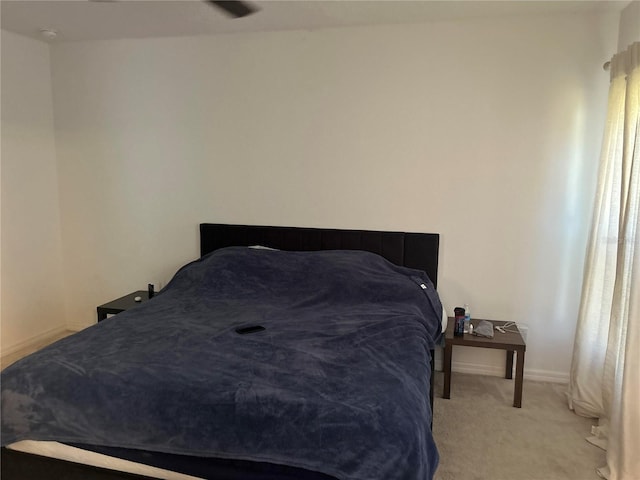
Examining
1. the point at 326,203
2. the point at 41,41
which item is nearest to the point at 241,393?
the point at 326,203

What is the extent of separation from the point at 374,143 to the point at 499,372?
1.87 meters

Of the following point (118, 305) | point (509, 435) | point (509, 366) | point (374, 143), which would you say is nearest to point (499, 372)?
point (509, 366)

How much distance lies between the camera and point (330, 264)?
123 inches

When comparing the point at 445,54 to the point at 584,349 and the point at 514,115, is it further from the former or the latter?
the point at 584,349

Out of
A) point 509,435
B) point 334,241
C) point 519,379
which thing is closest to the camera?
point 509,435

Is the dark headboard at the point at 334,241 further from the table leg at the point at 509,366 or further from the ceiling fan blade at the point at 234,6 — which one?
the ceiling fan blade at the point at 234,6

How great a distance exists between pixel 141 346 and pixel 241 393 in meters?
0.71

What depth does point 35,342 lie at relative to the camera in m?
3.85

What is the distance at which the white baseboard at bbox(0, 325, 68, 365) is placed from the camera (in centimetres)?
362

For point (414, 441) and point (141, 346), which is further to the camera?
point (141, 346)

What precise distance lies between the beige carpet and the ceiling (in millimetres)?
2441

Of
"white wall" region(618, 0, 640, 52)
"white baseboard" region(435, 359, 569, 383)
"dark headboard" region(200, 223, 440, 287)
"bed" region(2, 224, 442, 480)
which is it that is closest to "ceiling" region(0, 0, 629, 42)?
"white wall" region(618, 0, 640, 52)

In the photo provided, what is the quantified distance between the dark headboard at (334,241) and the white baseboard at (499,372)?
625 millimetres

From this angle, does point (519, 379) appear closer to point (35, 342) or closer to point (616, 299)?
point (616, 299)
